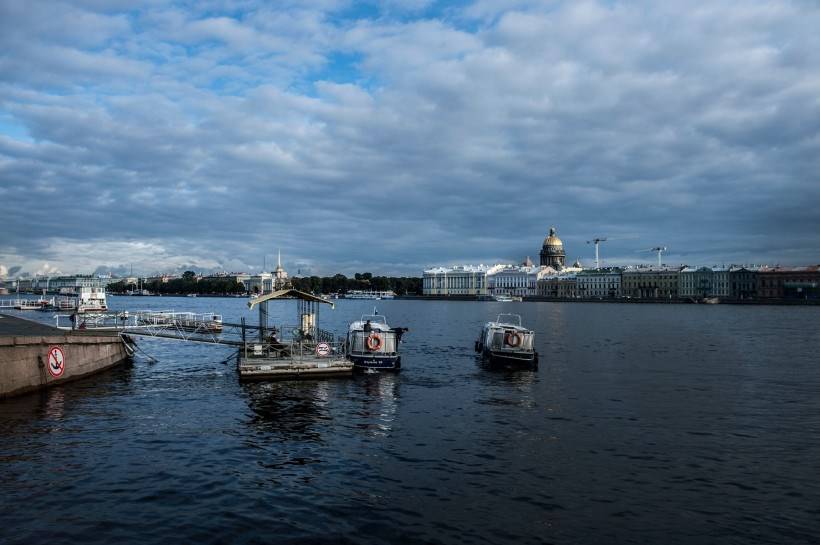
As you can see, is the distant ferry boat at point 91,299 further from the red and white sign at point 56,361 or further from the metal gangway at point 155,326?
the red and white sign at point 56,361

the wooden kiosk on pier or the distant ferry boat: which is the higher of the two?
the distant ferry boat

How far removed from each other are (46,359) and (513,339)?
23.9m

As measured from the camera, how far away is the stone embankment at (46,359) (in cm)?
2383

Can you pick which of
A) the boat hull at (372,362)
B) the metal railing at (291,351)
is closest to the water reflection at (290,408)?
the metal railing at (291,351)

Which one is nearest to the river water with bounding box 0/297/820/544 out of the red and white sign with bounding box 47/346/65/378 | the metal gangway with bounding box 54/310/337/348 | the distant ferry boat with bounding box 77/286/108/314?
the red and white sign with bounding box 47/346/65/378

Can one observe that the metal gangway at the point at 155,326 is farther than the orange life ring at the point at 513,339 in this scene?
Result: No

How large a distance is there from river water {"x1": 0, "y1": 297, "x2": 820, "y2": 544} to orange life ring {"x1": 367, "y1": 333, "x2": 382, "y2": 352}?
8.78 ft

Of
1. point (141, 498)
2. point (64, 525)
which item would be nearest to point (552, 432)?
point (141, 498)

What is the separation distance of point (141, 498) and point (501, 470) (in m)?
8.44

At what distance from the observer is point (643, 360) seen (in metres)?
43.4

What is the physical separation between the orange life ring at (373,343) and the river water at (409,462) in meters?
2.68

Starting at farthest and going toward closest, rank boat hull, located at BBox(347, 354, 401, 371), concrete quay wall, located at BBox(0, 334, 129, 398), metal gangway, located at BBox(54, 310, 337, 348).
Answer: metal gangway, located at BBox(54, 310, 337, 348) < boat hull, located at BBox(347, 354, 401, 371) < concrete quay wall, located at BBox(0, 334, 129, 398)

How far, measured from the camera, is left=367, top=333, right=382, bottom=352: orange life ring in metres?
34.8

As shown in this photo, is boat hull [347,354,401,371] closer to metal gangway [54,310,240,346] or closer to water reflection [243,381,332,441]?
water reflection [243,381,332,441]
